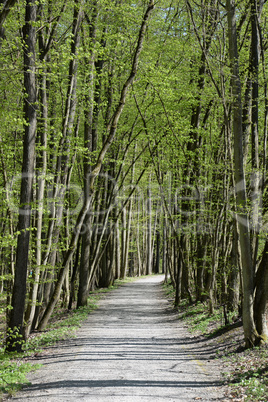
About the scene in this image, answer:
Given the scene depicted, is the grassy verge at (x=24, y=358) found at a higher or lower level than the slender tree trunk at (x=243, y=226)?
lower

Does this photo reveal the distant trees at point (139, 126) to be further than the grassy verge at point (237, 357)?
Yes

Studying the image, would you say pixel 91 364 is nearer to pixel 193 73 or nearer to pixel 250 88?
pixel 250 88

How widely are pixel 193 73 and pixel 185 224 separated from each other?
16.9 ft

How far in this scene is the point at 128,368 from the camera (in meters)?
6.23

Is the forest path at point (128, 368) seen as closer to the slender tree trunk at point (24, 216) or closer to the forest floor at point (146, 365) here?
the forest floor at point (146, 365)

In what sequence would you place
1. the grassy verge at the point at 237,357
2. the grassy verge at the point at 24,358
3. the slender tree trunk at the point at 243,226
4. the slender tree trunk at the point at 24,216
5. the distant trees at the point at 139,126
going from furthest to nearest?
the slender tree trunk at the point at 24,216, the distant trees at the point at 139,126, the slender tree trunk at the point at 243,226, the grassy verge at the point at 24,358, the grassy verge at the point at 237,357

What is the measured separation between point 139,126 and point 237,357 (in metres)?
10.6

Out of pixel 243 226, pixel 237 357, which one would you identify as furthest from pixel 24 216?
pixel 237 357

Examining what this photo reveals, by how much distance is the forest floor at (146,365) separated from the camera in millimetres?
5109

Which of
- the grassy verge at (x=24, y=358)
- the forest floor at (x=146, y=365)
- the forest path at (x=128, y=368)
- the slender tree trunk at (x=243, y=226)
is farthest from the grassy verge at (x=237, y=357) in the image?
the grassy verge at (x=24, y=358)

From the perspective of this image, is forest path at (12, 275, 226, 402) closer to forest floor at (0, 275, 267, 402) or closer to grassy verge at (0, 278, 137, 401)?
forest floor at (0, 275, 267, 402)

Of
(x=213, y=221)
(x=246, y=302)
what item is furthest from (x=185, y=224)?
(x=246, y=302)

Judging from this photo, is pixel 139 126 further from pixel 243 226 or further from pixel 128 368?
pixel 128 368

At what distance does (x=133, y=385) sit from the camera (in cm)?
536
